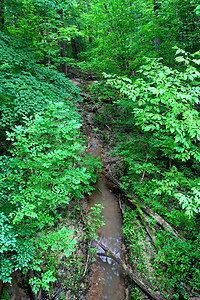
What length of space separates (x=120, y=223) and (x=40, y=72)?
Result: 5751mm

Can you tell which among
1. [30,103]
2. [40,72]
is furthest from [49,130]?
[40,72]

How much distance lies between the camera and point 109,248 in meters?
4.77

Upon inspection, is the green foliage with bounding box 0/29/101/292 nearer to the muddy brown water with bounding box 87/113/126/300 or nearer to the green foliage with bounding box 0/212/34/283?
the green foliage with bounding box 0/212/34/283

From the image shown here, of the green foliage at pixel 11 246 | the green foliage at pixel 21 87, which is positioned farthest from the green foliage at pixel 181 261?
the green foliage at pixel 21 87

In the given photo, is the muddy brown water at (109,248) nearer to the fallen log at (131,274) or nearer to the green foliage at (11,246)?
the fallen log at (131,274)

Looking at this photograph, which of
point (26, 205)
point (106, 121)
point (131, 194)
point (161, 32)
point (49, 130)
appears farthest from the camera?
point (106, 121)

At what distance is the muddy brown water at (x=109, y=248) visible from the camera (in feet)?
12.7

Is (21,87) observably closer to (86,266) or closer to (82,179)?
(82,179)

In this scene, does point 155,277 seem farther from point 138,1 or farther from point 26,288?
point 138,1

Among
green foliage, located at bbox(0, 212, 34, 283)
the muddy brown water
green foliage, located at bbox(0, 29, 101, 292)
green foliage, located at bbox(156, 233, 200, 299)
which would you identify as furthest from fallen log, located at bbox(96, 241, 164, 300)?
green foliage, located at bbox(0, 212, 34, 283)

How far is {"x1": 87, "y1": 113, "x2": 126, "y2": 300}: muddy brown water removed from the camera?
388cm

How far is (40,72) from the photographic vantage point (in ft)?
15.4

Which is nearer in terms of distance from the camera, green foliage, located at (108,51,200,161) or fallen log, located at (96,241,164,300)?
green foliage, located at (108,51,200,161)

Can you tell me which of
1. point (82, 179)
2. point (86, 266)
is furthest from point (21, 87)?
point (86, 266)
